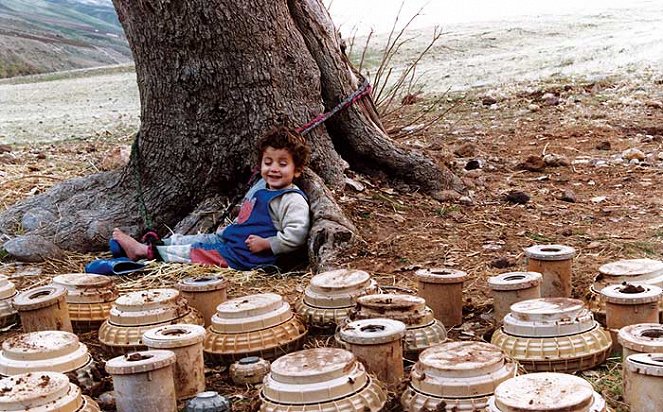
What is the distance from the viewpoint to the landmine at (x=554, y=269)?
137 inches

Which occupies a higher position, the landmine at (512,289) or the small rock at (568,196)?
the landmine at (512,289)

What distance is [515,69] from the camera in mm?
14594

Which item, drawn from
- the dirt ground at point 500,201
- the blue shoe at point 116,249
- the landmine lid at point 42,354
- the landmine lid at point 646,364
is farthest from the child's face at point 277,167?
the landmine lid at point 646,364

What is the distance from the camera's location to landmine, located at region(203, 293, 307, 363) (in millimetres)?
3146

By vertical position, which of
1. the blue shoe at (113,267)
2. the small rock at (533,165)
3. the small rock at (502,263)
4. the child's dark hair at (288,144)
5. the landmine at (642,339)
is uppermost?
the child's dark hair at (288,144)

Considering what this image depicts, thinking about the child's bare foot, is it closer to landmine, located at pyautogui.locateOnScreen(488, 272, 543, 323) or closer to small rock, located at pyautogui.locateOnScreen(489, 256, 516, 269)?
small rock, located at pyautogui.locateOnScreen(489, 256, 516, 269)

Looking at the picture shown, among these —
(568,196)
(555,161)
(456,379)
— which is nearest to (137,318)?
(456,379)

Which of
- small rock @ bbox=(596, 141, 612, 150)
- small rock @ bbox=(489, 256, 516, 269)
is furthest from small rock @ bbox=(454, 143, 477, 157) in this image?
small rock @ bbox=(489, 256, 516, 269)

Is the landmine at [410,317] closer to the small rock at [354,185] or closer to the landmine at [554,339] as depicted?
the landmine at [554,339]

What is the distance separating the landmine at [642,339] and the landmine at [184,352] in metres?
1.36

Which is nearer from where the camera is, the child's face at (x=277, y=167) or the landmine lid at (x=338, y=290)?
the landmine lid at (x=338, y=290)

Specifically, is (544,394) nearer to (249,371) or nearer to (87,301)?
(249,371)

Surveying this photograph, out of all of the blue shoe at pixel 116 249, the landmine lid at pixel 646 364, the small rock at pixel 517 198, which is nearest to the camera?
the landmine lid at pixel 646 364

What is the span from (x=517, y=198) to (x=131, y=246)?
99.8 inches
